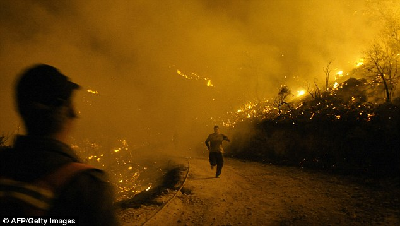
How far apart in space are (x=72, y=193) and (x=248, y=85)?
37.7 metres

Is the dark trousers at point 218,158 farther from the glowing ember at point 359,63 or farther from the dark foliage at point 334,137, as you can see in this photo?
the glowing ember at point 359,63

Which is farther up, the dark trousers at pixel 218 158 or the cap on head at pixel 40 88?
the cap on head at pixel 40 88

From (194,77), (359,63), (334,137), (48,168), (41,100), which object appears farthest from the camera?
(194,77)

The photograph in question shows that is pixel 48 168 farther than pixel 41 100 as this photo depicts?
No

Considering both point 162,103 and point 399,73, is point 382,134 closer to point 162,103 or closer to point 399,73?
point 399,73

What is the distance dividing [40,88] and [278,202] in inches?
275

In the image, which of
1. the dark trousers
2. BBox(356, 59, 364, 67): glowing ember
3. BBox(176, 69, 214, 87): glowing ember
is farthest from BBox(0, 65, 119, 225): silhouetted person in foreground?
BBox(176, 69, 214, 87): glowing ember

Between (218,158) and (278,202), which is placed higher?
(218,158)

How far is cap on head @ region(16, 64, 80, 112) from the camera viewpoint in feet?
4.36

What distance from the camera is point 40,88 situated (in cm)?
134

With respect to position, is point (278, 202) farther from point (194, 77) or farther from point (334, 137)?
point (194, 77)

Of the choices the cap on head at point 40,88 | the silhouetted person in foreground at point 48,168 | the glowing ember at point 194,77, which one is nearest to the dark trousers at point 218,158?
the silhouetted person in foreground at point 48,168

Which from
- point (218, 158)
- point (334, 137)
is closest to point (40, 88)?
point (218, 158)

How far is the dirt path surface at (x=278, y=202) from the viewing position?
5.72 m
